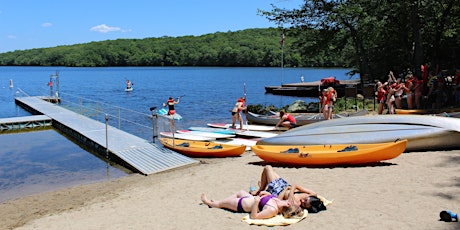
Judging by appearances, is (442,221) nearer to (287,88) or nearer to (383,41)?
(383,41)

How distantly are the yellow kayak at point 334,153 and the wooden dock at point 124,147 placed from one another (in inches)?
111

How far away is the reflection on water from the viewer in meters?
11.9

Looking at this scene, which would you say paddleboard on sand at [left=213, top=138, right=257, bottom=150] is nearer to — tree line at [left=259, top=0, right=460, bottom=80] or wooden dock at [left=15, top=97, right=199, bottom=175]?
wooden dock at [left=15, top=97, right=199, bottom=175]

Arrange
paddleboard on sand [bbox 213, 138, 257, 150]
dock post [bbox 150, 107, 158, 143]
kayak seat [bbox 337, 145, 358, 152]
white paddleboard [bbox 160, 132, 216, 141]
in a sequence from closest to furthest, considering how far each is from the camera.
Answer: kayak seat [bbox 337, 145, 358, 152] < dock post [bbox 150, 107, 158, 143] < paddleboard on sand [bbox 213, 138, 257, 150] < white paddleboard [bbox 160, 132, 216, 141]

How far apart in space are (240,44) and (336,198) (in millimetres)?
146150

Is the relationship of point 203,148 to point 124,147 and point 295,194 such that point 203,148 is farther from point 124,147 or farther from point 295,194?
point 295,194

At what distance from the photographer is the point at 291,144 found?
38.1 feet

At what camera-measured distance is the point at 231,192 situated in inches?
350

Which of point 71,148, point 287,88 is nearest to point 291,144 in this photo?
point 71,148

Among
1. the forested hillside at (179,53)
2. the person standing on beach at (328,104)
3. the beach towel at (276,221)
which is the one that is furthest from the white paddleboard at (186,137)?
the forested hillside at (179,53)

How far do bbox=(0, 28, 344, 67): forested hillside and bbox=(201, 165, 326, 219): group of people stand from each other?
126 metres

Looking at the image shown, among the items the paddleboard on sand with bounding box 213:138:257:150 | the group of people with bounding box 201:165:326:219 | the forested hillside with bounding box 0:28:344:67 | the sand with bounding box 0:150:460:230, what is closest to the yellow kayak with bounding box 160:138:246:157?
the paddleboard on sand with bounding box 213:138:257:150

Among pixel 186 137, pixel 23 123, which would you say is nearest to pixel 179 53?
pixel 23 123

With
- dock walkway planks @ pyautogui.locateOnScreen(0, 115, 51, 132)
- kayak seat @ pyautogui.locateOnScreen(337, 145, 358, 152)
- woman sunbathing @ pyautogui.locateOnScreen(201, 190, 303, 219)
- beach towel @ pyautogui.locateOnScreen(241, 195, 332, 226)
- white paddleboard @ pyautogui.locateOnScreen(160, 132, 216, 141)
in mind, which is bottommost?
dock walkway planks @ pyautogui.locateOnScreen(0, 115, 51, 132)
